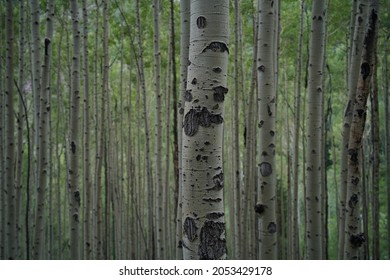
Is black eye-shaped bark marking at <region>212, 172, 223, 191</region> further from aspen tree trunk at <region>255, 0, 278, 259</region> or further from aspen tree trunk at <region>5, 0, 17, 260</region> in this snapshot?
aspen tree trunk at <region>5, 0, 17, 260</region>

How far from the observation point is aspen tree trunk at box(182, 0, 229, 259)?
5.87ft

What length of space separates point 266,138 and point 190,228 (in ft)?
5.78

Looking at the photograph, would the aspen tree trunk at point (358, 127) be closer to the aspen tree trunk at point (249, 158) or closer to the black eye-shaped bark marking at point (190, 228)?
the aspen tree trunk at point (249, 158)

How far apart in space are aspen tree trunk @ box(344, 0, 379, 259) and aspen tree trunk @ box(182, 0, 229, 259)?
1481 mm

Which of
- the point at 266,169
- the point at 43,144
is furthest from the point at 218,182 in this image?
the point at 43,144

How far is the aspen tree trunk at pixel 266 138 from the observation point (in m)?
3.35

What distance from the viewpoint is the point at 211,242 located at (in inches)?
70.7

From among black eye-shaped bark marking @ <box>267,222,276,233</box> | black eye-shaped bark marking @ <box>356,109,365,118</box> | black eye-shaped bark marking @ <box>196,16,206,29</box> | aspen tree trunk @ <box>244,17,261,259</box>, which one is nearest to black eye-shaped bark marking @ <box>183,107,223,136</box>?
black eye-shaped bark marking @ <box>196,16,206,29</box>

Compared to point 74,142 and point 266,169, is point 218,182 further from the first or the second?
point 74,142

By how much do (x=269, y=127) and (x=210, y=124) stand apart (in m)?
1.70

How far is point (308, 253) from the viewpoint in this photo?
3863mm

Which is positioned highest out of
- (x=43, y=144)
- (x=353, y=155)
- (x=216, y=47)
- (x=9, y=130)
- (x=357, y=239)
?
(x=216, y=47)

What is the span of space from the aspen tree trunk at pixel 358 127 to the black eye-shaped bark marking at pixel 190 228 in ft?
5.33
